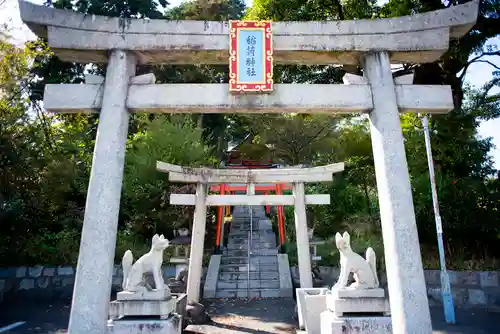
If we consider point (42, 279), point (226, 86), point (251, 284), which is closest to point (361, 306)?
point (226, 86)

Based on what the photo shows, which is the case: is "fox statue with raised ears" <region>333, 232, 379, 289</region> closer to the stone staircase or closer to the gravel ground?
the gravel ground

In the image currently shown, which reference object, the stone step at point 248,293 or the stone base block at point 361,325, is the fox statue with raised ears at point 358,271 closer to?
the stone base block at point 361,325

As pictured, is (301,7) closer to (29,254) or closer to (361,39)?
(361,39)

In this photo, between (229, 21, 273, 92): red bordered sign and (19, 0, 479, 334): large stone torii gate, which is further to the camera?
(229, 21, 273, 92): red bordered sign

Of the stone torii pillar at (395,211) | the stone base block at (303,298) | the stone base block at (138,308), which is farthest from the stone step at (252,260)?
the stone torii pillar at (395,211)

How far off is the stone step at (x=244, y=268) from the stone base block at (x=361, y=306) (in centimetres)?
665

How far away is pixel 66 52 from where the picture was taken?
4.70 metres

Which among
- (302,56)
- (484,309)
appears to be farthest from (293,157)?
(302,56)

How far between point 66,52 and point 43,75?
42.3 ft

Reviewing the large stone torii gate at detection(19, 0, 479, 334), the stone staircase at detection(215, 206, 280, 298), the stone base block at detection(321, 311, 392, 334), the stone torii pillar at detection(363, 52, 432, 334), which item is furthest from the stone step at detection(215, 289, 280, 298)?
the large stone torii gate at detection(19, 0, 479, 334)

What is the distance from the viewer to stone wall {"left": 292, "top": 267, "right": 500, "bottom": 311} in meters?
9.39

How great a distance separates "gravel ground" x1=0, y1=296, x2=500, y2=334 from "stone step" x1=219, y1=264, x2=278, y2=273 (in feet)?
6.06

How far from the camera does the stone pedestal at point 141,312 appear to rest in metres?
5.52

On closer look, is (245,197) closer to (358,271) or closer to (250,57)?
(358,271)
